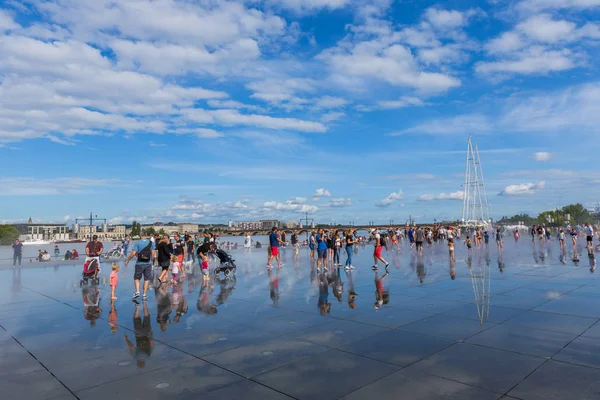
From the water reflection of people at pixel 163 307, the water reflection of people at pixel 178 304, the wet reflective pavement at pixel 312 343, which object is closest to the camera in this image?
the wet reflective pavement at pixel 312 343

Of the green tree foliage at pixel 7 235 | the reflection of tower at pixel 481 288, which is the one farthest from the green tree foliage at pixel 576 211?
the green tree foliage at pixel 7 235

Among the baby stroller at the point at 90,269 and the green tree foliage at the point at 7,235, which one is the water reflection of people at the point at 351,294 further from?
the green tree foliage at the point at 7,235

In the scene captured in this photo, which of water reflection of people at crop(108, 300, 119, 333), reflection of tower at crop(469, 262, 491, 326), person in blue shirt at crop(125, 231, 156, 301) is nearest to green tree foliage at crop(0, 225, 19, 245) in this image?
person in blue shirt at crop(125, 231, 156, 301)

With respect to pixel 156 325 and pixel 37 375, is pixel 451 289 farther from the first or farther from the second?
pixel 37 375

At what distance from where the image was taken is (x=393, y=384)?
4.28m

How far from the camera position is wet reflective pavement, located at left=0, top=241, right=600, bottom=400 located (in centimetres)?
427

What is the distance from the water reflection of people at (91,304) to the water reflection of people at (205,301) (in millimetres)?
2007

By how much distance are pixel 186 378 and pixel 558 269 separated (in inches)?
523

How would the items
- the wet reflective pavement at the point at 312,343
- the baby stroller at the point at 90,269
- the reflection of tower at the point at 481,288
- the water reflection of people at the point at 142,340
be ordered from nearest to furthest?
the wet reflective pavement at the point at 312,343, the water reflection of people at the point at 142,340, the reflection of tower at the point at 481,288, the baby stroller at the point at 90,269

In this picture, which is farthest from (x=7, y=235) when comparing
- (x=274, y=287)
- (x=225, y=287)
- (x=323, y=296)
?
(x=323, y=296)

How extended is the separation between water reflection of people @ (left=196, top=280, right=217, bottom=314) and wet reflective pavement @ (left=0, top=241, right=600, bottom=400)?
82mm

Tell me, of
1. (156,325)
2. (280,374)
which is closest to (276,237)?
(156,325)

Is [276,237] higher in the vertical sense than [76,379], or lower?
higher

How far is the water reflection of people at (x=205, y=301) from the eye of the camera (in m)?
8.30
